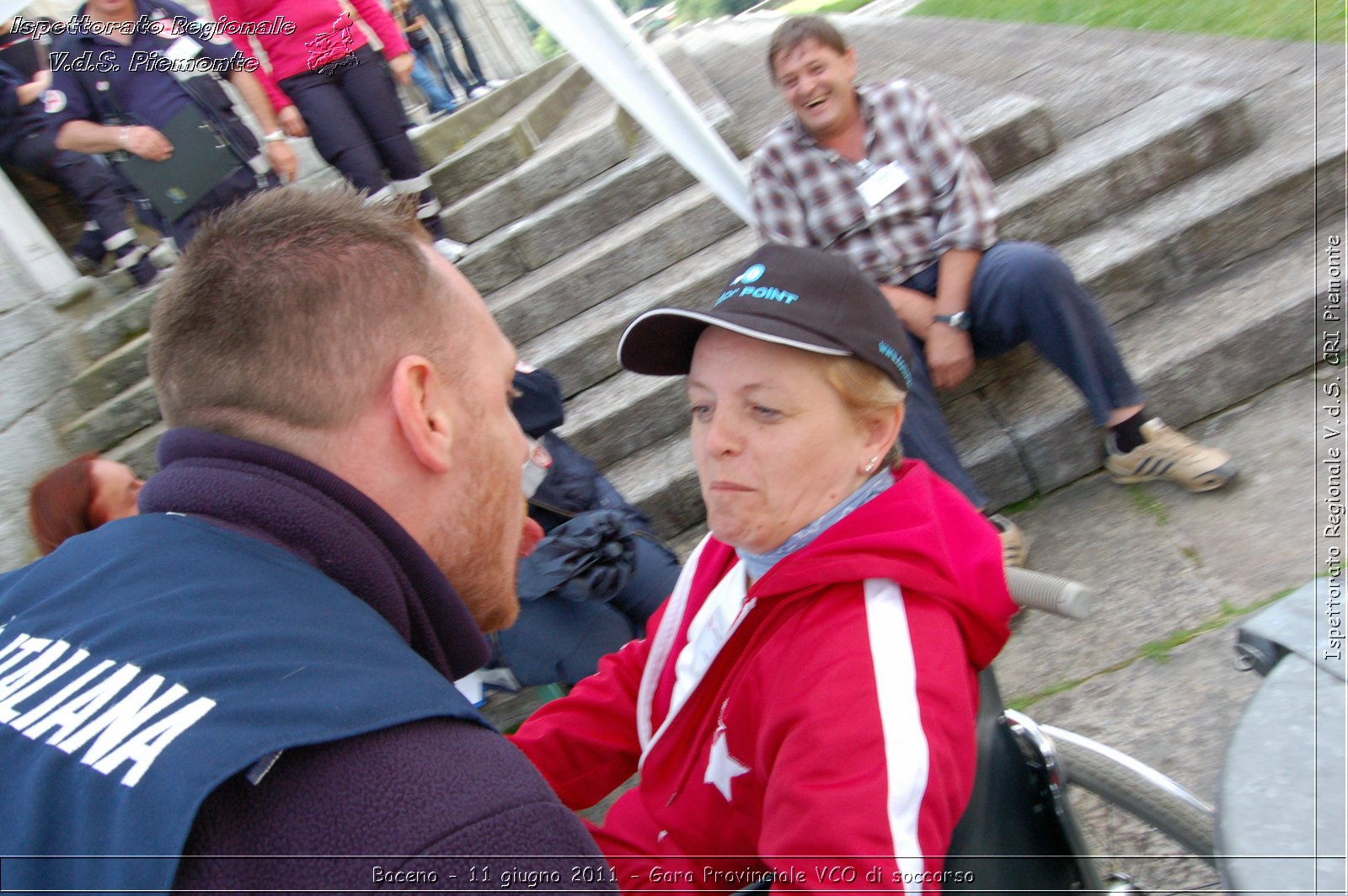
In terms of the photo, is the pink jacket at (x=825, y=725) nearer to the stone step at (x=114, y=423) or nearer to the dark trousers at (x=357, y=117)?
the dark trousers at (x=357, y=117)

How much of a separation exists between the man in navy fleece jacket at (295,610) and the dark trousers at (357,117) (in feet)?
11.5

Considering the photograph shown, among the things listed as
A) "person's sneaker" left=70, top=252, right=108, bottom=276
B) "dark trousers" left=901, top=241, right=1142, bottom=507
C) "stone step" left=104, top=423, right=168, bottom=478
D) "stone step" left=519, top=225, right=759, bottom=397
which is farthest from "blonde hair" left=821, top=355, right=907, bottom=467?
"person's sneaker" left=70, top=252, right=108, bottom=276

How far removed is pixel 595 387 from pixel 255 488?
3124 mm

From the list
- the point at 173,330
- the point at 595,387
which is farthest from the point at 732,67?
the point at 173,330

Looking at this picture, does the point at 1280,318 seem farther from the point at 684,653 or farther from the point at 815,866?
the point at 815,866

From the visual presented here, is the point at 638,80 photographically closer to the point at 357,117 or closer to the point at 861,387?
the point at 357,117

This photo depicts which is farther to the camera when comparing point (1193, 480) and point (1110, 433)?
point (1110, 433)

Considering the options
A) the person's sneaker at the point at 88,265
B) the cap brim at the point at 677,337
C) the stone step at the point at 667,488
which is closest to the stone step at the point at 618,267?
the stone step at the point at 667,488

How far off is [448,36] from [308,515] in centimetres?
933

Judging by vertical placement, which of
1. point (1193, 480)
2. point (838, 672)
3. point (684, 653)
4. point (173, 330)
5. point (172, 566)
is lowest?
point (1193, 480)

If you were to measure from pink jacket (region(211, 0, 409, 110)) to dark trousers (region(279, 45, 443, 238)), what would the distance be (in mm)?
62

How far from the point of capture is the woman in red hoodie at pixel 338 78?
4164mm

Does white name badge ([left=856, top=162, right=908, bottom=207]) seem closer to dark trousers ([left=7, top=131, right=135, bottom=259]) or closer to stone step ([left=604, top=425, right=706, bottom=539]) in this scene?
stone step ([left=604, top=425, right=706, bottom=539])

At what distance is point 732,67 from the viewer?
8258mm
